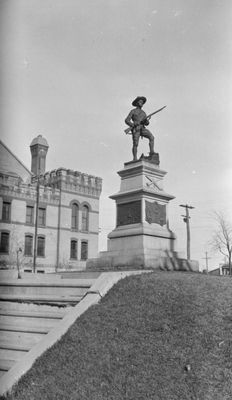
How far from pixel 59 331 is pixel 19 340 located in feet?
3.67

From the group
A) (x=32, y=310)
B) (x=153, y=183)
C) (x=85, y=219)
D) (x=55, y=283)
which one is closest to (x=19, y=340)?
(x=32, y=310)

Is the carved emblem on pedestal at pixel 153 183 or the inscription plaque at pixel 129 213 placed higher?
the carved emblem on pedestal at pixel 153 183

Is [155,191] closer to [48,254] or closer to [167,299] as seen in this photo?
[167,299]

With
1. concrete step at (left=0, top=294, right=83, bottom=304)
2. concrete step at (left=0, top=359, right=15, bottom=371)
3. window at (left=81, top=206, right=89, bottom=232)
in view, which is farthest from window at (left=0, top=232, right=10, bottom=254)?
concrete step at (left=0, top=359, right=15, bottom=371)

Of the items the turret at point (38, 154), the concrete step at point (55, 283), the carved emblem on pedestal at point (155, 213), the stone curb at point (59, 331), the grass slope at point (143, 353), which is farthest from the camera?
the turret at point (38, 154)

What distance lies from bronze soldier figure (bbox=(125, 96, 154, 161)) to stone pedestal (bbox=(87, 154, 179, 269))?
2.00 feet

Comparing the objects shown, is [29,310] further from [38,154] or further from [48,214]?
[38,154]

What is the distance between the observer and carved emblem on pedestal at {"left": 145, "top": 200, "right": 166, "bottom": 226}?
49.5 feet

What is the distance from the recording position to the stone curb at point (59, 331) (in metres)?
7.27

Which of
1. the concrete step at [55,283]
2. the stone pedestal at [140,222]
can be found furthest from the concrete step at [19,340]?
the stone pedestal at [140,222]

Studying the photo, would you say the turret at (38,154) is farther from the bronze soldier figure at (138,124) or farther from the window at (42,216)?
the bronze soldier figure at (138,124)

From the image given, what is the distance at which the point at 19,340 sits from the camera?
8.80m

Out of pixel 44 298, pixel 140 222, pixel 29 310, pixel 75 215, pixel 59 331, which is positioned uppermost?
pixel 75 215

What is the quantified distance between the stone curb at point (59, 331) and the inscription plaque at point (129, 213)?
4591 millimetres
